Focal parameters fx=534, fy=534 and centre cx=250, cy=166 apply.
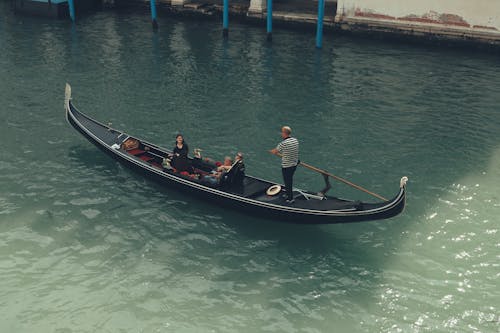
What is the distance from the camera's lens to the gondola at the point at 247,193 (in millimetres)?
11352

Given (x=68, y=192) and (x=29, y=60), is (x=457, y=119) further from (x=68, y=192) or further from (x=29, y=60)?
(x=29, y=60)

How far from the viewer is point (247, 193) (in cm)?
1268

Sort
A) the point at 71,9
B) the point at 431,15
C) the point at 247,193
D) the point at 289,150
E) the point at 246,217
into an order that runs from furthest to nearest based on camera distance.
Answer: the point at 71,9
the point at 431,15
the point at 246,217
the point at 247,193
the point at 289,150

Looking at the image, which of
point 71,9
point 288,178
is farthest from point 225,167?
point 71,9

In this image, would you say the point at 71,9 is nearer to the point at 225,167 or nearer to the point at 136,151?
the point at 136,151

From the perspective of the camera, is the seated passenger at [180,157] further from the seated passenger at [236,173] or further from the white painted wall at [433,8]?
the white painted wall at [433,8]

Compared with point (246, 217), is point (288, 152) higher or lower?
higher

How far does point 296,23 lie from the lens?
3095cm

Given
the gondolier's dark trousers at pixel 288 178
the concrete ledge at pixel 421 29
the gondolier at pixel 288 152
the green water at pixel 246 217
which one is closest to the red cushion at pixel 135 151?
the green water at pixel 246 217

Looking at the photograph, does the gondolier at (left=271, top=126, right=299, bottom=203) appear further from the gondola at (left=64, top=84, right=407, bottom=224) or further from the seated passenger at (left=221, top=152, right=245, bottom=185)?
the seated passenger at (left=221, top=152, right=245, bottom=185)

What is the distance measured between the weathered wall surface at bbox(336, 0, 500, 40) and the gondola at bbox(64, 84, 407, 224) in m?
A: 17.9

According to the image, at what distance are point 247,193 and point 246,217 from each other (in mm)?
694

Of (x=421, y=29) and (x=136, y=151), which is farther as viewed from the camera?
(x=421, y=29)

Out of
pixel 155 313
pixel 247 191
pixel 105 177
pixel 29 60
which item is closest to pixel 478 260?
pixel 247 191
